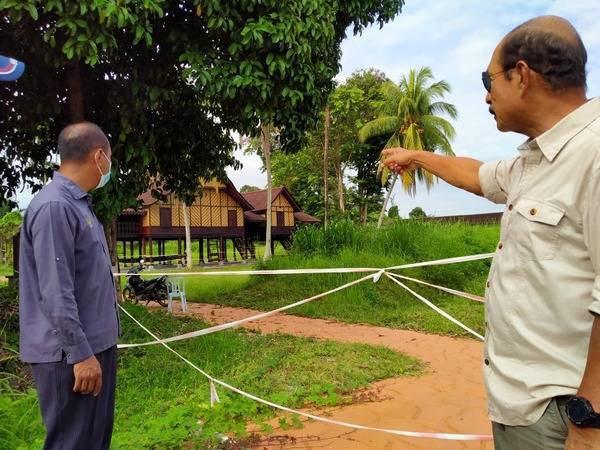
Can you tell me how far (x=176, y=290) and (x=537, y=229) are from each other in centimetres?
827

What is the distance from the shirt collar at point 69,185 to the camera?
2.02 m

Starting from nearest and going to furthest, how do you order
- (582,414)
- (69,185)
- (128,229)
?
(582,414) < (69,185) < (128,229)

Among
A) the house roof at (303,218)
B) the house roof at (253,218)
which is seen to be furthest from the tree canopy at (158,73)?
the house roof at (303,218)

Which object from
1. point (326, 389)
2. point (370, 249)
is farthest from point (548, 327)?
point (370, 249)

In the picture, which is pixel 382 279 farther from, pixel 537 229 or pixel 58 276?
pixel 537 229

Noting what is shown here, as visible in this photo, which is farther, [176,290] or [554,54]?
[176,290]

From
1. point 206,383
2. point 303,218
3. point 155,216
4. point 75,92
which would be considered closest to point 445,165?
point 206,383

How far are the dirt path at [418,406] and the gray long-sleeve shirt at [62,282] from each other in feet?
5.11

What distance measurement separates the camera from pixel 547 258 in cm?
114

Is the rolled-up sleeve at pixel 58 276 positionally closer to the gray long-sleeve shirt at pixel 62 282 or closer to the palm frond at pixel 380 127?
the gray long-sleeve shirt at pixel 62 282

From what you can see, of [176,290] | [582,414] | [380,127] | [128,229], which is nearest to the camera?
[582,414]

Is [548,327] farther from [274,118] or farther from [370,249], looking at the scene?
[370,249]

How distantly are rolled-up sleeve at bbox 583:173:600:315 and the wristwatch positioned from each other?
0.66 ft

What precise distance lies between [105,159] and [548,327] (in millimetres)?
1854
